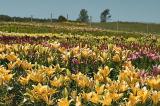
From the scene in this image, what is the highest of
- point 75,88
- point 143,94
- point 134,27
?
point 143,94

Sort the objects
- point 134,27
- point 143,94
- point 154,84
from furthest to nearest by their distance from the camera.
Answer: point 134,27 → point 154,84 → point 143,94

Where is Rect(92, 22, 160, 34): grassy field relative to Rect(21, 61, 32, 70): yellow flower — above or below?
below

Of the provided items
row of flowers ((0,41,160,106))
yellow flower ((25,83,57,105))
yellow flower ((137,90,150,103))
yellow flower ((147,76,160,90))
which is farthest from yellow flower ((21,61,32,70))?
yellow flower ((137,90,150,103))

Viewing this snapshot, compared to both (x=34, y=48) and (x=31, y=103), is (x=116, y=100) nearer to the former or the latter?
(x=31, y=103)

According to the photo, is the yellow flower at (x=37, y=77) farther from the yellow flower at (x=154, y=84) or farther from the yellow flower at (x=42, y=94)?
the yellow flower at (x=154, y=84)

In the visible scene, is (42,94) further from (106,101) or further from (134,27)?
(134,27)

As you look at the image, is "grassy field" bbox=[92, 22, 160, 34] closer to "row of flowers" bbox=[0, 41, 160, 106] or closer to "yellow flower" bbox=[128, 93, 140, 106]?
"row of flowers" bbox=[0, 41, 160, 106]

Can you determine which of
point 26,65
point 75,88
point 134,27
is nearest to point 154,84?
point 75,88

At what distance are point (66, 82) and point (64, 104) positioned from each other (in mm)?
1162

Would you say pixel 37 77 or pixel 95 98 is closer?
pixel 95 98

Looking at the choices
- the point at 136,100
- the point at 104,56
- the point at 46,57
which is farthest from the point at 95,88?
the point at 46,57

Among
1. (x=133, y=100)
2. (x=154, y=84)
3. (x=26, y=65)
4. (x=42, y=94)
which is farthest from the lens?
(x=26, y=65)

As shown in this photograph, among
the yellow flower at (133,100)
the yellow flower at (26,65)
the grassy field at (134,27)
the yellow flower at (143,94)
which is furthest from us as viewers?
the grassy field at (134,27)

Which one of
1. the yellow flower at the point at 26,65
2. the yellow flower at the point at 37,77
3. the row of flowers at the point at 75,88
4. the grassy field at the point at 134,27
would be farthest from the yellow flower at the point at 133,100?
the grassy field at the point at 134,27
